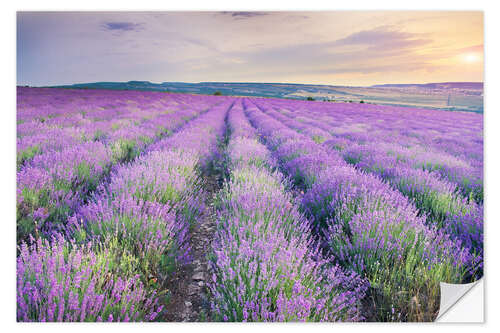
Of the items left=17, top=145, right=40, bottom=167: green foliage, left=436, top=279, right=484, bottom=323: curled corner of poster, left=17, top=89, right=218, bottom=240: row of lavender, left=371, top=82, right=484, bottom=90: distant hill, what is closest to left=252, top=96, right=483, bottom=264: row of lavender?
left=436, top=279, right=484, bottom=323: curled corner of poster

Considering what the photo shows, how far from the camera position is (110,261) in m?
1.56

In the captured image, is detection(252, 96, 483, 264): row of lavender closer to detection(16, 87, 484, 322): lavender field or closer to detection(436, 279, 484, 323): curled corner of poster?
detection(16, 87, 484, 322): lavender field

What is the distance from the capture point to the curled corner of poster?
5.59 feet

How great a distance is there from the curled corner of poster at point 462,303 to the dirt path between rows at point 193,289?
58.2 inches

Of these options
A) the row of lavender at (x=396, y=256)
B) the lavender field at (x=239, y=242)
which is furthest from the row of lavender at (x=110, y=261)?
the row of lavender at (x=396, y=256)

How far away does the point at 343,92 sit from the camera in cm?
414

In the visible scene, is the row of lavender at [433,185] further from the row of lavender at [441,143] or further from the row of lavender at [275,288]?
the row of lavender at [275,288]

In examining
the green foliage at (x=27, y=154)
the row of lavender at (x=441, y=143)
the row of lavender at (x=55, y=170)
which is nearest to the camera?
the row of lavender at (x=55, y=170)

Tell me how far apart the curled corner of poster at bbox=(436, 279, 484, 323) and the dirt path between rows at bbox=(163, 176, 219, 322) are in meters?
1.48

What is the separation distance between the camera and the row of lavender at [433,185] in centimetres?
219

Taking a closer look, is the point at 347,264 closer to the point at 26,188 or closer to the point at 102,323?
the point at 102,323
